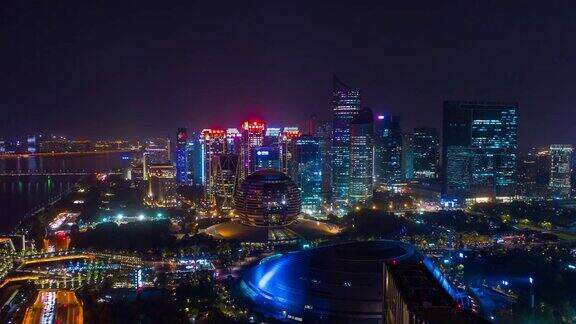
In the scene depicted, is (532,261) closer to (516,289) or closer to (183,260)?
(516,289)

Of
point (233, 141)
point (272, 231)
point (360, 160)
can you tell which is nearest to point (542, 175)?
point (360, 160)

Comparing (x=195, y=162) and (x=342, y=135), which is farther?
(x=195, y=162)

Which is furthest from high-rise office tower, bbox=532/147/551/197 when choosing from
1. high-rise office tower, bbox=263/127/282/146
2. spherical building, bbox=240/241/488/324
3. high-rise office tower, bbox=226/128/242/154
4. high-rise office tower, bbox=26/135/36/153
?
high-rise office tower, bbox=26/135/36/153

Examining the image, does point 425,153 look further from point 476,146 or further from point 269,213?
point 269,213

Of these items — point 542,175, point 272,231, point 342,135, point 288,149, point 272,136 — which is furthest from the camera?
point 542,175

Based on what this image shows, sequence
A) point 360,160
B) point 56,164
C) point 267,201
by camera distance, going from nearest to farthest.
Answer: point 267,201 < point 360,160 < point 56,164

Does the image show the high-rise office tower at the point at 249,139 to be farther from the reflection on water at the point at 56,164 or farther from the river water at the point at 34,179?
the reflection on water at the point at 56,164

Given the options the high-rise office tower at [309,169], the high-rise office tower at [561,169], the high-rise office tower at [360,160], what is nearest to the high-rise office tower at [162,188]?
the high-rise office tower at [309,169]
